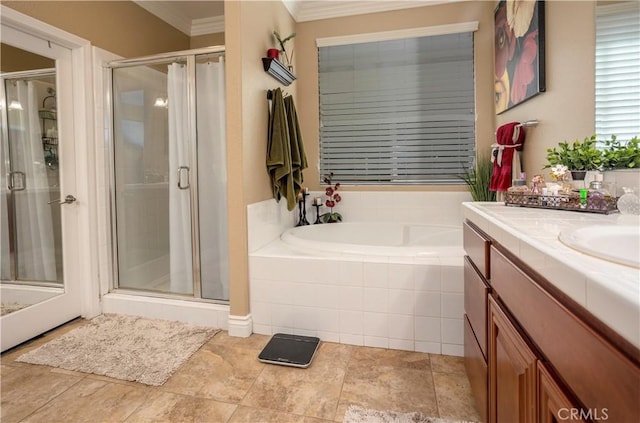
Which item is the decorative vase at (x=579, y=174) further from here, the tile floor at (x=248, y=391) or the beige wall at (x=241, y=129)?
the beige wall at (x=241, y=129)

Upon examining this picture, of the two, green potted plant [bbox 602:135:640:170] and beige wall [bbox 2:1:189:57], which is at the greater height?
beige wall [bbox 2:1:189:57]

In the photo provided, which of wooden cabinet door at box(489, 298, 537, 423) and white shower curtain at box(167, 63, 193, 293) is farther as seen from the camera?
white shower curtain at box(167, 63, 193, 293)

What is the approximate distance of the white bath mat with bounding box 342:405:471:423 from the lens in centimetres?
134

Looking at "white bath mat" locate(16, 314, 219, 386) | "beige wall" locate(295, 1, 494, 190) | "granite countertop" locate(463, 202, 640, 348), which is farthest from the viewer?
"beige wall" locate(295, 1, 494, 190)

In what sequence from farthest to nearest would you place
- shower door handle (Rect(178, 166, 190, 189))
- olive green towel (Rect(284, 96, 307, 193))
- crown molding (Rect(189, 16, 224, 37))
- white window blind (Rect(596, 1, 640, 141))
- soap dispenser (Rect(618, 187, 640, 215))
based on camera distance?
crown molding (Rect(189, 16, 224, 37)), olive green towel (Rect(284, 96, 307, 193)), shower door handle (Rect(178, 166, 190, 189)), white window blind (Rect(596, 1, 640, 141)), soap dispenser (Rect(618, 187, 640, 215))

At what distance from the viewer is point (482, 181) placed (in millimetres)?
2768

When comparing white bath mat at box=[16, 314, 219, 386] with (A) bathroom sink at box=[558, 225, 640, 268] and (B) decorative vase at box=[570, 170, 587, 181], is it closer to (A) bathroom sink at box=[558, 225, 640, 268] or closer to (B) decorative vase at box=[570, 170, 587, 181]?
(A) bathroom sink at box=[558, 225, 640, 268]

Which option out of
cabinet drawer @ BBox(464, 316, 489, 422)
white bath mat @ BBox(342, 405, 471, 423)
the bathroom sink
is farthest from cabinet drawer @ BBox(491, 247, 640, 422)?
white bath mat @ BBox(342, 405, 471, 423)

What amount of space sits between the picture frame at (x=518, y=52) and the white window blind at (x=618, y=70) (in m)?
0.51

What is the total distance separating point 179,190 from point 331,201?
1.33m

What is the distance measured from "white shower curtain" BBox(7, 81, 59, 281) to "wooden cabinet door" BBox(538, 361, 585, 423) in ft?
9.09

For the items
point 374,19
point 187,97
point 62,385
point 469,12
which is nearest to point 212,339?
point 62,385

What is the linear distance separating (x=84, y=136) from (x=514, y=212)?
269cm

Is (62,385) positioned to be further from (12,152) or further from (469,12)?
(469,12)
